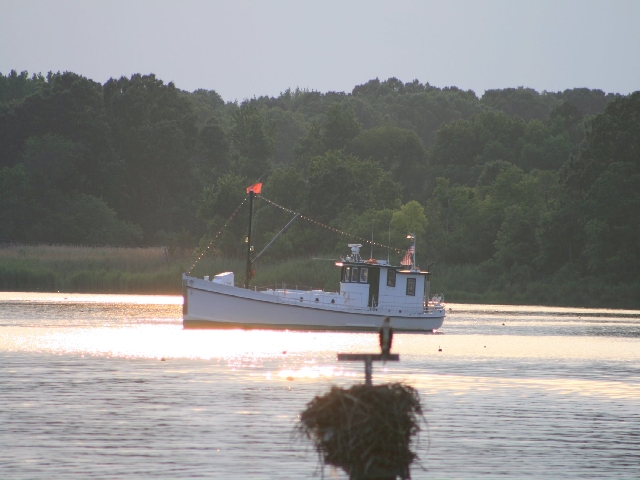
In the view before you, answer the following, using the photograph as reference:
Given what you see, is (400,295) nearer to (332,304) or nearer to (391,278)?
(391,278)

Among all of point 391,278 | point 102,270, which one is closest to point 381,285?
point 391,278

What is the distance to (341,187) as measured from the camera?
407ft

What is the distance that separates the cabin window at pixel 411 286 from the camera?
64.1 metres

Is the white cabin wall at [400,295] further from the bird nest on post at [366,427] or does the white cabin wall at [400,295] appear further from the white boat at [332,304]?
the bird nest on post at [366,427]

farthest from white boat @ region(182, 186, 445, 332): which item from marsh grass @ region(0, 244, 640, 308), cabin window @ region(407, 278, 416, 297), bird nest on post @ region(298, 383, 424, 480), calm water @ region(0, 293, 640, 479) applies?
bird nest on post @ region(298, 383, 424, 480)

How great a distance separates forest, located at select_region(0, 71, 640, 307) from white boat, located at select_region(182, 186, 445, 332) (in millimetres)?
29089

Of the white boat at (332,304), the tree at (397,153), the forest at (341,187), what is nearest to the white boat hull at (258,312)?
the white boat at (332,304)

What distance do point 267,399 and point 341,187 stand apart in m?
91.6

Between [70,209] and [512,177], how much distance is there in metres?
46.7

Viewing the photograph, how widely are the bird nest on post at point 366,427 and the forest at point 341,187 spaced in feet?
253

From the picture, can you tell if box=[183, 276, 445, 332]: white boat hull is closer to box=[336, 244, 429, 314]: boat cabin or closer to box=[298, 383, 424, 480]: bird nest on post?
box=[336, 244, 429, 314]: boat cabin

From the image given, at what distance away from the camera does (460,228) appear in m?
118

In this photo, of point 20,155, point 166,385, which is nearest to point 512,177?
point 20,155

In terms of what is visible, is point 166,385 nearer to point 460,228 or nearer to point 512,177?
point 460,228
